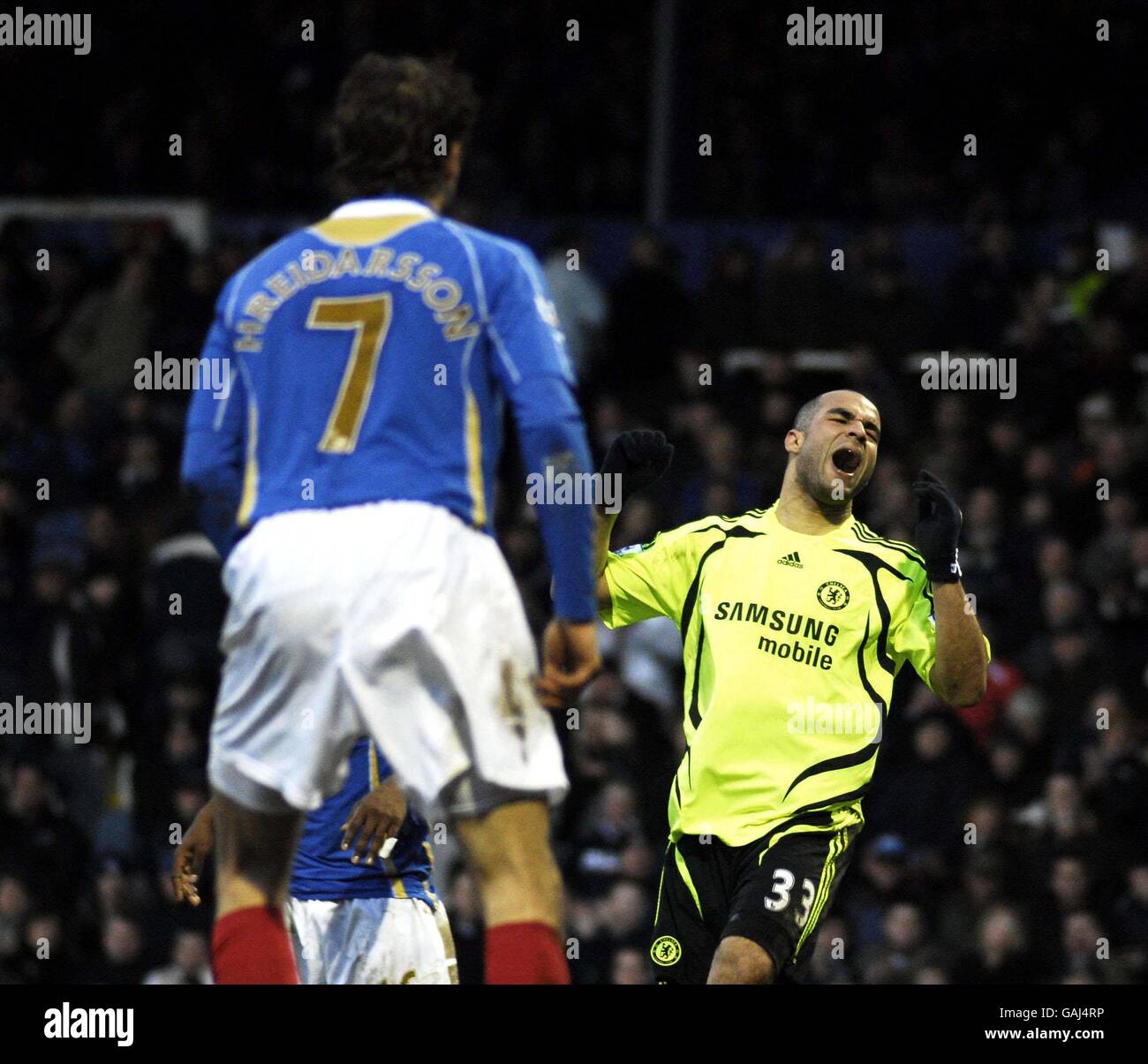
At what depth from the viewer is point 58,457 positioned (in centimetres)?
1309

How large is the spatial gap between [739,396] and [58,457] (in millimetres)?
4293

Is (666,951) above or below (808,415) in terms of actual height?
below

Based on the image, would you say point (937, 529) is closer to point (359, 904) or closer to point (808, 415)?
point (808, 415)

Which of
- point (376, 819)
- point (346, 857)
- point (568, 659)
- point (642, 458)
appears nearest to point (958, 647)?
point (642, 458)

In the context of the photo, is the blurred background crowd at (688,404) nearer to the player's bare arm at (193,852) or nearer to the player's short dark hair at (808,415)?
the player's short dark hair at (808,415)

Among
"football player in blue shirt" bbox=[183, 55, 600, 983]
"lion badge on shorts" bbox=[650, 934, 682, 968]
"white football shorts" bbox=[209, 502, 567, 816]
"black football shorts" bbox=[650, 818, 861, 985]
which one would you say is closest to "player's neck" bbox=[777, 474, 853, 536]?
"black football shorts" bbox=[650, 818, 861, 985]

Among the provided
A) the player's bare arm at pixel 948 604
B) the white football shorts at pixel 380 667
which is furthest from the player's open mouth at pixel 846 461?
the white football shorts at pixel 380 667

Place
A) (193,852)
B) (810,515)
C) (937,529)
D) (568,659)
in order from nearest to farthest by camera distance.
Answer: (568,659) → (193,852) → (937,529) → (810,515)

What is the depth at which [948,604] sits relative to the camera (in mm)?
5844

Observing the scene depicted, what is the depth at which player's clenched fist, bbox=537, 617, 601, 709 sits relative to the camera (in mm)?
4031

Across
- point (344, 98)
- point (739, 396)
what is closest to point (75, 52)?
point (739, 396)

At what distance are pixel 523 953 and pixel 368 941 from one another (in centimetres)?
185

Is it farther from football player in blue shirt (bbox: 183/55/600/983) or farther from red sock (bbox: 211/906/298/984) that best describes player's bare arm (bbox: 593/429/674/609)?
red sock (bbox: 211/906/298/984)
